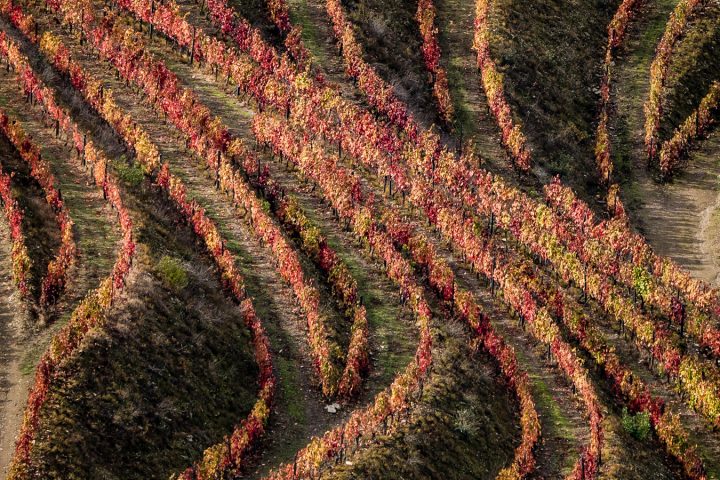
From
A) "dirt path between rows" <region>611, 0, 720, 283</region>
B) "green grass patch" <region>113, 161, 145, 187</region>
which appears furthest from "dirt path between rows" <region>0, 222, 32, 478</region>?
"dirt path between rows" <region>611, 0, 720, 283</region>

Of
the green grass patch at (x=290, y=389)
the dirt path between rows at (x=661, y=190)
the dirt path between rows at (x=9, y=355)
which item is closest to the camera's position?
the dirt path between rows at (x=9, y=355)

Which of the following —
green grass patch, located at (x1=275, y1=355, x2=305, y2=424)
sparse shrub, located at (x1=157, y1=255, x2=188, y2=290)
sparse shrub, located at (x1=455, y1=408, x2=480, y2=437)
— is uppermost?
sparse shrub, located at (x1=157, y1=255, x2=188, y2=290)

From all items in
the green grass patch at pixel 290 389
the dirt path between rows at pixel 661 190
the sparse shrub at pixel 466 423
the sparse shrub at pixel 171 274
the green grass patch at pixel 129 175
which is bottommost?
the dirt path between rows at pixel 661 190

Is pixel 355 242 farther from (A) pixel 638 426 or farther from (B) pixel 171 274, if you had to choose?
(A) pixel 638 426

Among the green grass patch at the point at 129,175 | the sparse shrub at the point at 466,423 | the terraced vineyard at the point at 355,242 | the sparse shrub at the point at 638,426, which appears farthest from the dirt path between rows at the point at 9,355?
the sparse shrub at the point at 638,426

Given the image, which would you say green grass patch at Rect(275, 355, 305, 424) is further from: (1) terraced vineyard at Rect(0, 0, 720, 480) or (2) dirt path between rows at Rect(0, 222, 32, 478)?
(2) dirt path between rows at Rect(0, 222, 32, 478)

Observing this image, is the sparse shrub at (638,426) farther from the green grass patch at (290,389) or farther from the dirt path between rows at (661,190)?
the dirt path between rows at (661,190)

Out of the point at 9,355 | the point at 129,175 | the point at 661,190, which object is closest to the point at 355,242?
the point at 129,175

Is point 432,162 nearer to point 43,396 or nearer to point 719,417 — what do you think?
point 719,417
